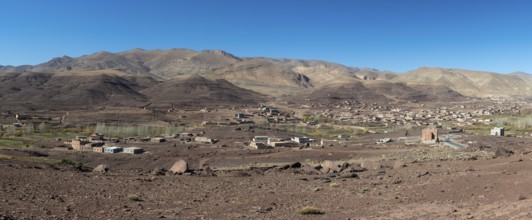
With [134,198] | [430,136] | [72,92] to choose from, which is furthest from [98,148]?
[72,92]

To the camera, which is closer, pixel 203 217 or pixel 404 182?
pixel 203 217

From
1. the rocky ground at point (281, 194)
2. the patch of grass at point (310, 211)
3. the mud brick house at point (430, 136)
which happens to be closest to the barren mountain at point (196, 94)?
the mud brick house at point (430, 136)

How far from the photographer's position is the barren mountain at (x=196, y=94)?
6462 inches

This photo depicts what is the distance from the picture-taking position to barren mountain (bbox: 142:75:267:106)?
164 meters

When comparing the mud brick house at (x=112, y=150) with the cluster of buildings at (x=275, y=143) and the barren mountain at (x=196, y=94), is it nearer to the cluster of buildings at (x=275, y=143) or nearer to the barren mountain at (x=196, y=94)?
the cluster of buildings at (x=275, y=143)

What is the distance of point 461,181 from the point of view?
1873cm

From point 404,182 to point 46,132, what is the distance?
233ft

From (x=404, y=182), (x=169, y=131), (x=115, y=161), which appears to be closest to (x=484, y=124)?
(x=169, y=131)

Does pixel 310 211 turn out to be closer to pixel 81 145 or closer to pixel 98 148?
pixel 98 148

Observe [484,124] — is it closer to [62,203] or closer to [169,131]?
[169,131]

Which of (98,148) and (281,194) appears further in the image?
(98,148)

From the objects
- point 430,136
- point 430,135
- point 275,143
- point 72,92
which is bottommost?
point 275,143

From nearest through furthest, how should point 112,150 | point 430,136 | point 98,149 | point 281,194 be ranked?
point 281,194
point 112,150
point 98,149
point 430,136

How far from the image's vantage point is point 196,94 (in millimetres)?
179625
